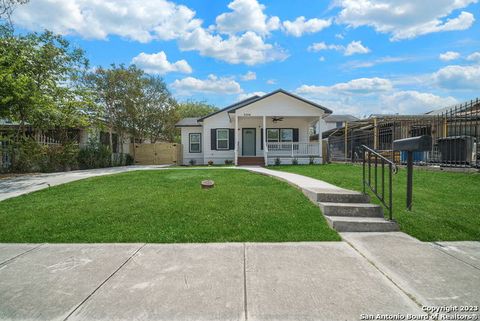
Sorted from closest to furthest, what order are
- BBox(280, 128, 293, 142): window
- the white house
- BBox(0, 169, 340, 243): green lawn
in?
BBox(0, 169, 340, 243): green lawn, the white house, BBox(280, 128, 293, 142): window

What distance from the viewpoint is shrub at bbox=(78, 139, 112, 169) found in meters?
17.1

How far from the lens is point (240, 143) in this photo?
→ 794 inches

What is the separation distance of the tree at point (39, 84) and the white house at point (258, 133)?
7676 millimetres

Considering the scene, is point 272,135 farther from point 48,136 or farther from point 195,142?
point 48,136

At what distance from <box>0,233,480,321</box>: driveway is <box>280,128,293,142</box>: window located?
53.0 feet

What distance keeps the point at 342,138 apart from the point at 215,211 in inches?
634

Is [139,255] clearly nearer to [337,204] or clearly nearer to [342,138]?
[337,204]

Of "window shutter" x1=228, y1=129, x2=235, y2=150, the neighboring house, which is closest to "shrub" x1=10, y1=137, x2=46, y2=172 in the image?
the neighboring house

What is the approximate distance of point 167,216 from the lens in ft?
17.4

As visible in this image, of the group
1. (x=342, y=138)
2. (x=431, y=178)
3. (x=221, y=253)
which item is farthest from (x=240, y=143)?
(x=221, y=253)

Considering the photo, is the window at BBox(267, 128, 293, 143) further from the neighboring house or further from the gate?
the neighboring house

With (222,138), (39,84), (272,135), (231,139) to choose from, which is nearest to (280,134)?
(272,135)

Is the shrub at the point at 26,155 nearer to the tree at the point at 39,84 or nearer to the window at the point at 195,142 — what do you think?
the tree at the point at 39,84

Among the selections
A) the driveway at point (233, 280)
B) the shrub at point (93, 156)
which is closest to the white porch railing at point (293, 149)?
the shrub at point (93, 156)
